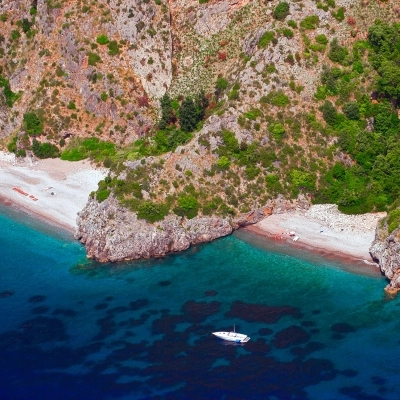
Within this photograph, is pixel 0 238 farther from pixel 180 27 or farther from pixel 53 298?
pixel 180 27

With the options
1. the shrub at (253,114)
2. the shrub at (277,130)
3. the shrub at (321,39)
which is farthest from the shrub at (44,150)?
the shrub at (321,39)

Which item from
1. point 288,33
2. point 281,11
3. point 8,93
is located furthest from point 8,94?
point 288,33

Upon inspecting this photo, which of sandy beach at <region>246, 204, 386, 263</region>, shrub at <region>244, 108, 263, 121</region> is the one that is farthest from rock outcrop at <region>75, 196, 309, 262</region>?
shrub at <region>244, 108, 263, 121</region>

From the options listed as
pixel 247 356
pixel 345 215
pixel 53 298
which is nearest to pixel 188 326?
pixel 247 356

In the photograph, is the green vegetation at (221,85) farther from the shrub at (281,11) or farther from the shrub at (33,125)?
the shrub at (33,125)

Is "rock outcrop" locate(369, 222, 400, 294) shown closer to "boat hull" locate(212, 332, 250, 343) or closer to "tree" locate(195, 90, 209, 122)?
"boat hull" locate(212, 332, 250, 343)
